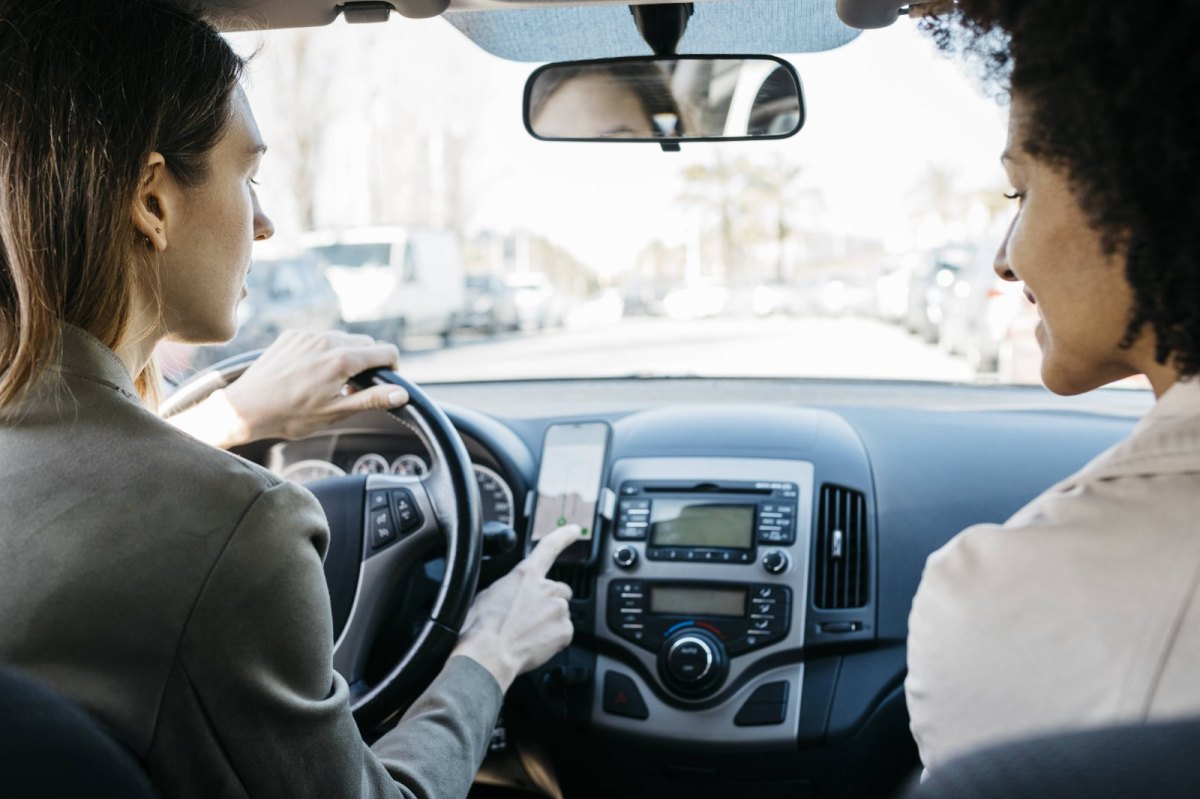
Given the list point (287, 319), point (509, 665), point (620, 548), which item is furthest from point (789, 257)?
point (509, 665)

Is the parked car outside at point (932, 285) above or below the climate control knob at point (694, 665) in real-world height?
above

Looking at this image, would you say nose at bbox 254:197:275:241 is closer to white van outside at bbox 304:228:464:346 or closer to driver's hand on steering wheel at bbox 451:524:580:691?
driver's hand on steering wheel at bbox 451:524:580:691

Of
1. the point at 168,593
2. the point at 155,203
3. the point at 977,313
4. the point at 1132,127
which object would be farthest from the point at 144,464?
the point at 977,313

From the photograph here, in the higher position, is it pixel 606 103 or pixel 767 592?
pixel 606 103

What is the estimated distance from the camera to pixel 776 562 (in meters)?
2.79

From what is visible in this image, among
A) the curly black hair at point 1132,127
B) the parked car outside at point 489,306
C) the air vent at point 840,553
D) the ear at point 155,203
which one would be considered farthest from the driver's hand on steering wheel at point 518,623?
the parked car outside at point 489,306

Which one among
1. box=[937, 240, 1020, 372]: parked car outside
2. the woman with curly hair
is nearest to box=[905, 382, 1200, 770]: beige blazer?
the woman with curly hair

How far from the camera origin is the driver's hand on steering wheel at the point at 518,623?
215 cm

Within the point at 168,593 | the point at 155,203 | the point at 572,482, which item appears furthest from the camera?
the point at 572,482

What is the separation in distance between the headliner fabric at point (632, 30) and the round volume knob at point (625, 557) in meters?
1.16

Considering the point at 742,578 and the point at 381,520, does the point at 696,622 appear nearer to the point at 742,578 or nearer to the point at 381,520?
the point at 742,578

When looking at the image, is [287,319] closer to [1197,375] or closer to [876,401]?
[876,401]

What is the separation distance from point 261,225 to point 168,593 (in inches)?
30.7

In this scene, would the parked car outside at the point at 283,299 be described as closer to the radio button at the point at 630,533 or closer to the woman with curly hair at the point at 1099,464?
the radio button at the point at 630,533
